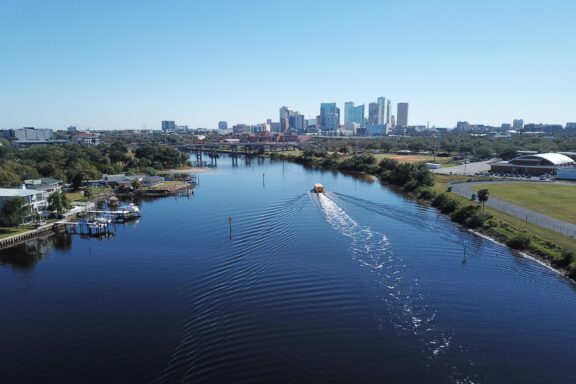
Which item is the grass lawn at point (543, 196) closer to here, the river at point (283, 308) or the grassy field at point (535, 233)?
the grassy field at point (535, 233)

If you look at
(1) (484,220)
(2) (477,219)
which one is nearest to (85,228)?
(2) (477,219)

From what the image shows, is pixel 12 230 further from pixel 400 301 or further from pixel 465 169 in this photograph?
pixel 465 169

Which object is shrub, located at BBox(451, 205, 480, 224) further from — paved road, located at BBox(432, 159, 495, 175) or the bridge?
the bridge

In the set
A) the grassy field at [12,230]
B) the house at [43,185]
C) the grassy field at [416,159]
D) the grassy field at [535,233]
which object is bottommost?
the grassy field at [12,230]

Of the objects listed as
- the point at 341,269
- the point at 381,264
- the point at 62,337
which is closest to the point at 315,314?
the point at 341,269

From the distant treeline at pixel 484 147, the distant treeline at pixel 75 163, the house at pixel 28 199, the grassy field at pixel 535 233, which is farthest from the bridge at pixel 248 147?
the grassy field at pixel 535 233
